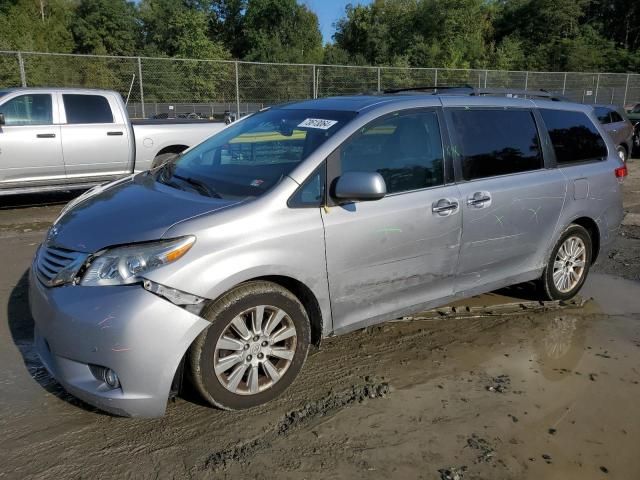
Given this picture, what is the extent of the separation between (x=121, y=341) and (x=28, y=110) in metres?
7.06

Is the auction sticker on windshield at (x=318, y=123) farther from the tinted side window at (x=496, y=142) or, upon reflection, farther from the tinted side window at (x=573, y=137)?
the tinted side window at (x=573, y=137)

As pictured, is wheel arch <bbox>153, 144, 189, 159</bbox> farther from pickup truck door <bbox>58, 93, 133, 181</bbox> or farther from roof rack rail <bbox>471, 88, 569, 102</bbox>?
roof rack rail <bbox>471, 88, 569, 102</bbox>

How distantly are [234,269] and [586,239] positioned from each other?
3546 millimetres

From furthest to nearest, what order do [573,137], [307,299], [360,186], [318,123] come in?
1. [573,137]
2. [318,123]
3. [307,299]
4. [360,186]

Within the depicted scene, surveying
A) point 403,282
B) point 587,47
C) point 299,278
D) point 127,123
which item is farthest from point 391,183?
point 587,47

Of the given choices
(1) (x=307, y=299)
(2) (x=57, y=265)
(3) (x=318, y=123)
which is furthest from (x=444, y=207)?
(2) (x=57, y=265)

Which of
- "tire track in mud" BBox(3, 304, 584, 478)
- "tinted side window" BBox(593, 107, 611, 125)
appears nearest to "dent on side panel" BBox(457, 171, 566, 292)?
"tire track in mud" BBox(3, 304, 584, 478)

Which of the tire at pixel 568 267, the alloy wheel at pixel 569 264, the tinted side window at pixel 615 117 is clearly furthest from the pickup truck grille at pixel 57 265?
the tinted side window at pixel 615 117

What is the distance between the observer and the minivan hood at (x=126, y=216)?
2939 millimetres

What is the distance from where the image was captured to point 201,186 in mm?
3543

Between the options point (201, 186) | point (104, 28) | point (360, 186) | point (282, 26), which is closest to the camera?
point (360, 186)

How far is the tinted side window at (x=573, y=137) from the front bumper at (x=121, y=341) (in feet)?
11.3

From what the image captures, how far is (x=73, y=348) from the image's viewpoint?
9.23 ft

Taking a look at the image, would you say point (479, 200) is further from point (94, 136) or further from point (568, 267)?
A: point (94, 136)
